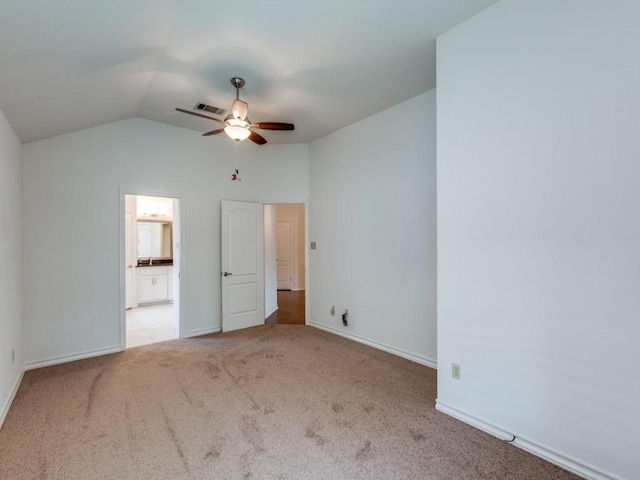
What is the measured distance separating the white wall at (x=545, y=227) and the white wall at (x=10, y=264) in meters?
3.55

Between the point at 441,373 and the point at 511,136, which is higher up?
the point at 511,136

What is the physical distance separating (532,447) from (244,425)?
195 centimetres

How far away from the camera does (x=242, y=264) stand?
492cm

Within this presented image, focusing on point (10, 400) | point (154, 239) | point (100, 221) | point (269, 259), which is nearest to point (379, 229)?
point (269, 259)

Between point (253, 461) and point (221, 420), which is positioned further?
point (221, 420)

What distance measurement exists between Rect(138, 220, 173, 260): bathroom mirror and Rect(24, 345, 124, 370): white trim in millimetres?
3637

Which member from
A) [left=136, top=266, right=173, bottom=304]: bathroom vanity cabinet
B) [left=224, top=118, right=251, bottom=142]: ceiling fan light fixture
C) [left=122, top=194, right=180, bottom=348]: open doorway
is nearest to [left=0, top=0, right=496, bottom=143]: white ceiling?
[left=224, top=118, right=251, bottom=142]: ceiling fan light fixture

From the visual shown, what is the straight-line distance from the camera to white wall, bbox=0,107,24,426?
2.50 m

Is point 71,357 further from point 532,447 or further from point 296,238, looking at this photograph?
point 296,238

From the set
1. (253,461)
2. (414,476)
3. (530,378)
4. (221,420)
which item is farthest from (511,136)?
(221,420)

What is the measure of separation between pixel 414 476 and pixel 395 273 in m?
2.24

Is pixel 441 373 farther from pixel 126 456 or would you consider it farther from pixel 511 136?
pixel 126 456

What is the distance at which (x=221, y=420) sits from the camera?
237cm

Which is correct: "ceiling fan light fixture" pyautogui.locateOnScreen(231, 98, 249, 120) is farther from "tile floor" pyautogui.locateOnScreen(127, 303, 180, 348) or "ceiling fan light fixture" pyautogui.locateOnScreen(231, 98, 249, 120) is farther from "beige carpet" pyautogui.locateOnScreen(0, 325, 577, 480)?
"tile floor" pyautogui.locateOnScreen(127, 303, 180, 348)
